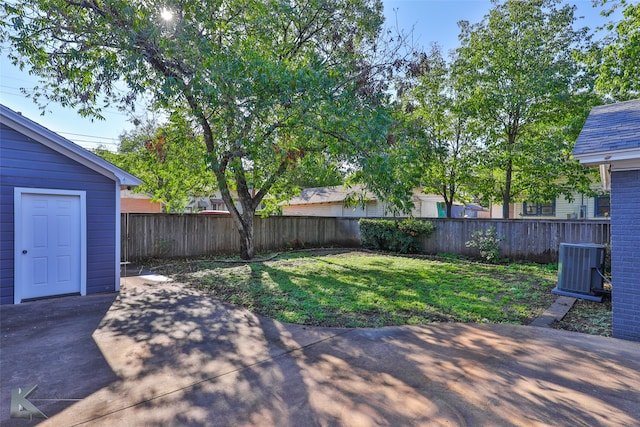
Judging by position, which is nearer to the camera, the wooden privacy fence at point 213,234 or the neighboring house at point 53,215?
the neighboring house at point 53,215

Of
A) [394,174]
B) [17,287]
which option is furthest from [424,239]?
[17,287]

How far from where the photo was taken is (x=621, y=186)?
14.8 ft

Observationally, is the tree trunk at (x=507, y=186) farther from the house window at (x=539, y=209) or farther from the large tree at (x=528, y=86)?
the house window at (x=539, y=209)

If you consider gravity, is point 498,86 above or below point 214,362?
above

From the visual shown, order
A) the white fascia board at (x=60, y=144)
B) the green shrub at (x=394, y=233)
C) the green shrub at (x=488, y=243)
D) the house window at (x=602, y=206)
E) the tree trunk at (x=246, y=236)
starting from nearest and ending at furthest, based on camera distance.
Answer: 1. the white fascia board at (x=60, y=144)
2. the green shrub at (x=488, y=243)
3. the tree trunk at (x=246, y=236)
4. the green shrub at (x=394, y=233)
5. the house window at (x=602, y=206)

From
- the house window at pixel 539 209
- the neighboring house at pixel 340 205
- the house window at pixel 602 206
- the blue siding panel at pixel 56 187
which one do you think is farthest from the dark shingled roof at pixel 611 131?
the neighboring house at pixel 340 205

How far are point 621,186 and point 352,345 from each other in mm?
4319

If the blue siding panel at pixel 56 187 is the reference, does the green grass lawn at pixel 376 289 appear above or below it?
below

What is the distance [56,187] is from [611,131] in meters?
9.76

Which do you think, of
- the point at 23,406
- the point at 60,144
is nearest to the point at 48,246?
the point at 60,144

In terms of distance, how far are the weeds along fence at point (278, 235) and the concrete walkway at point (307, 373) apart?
5550 mm

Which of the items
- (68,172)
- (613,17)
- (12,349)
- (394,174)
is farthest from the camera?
(613,17)

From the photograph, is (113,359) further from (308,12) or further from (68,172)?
(308,12)

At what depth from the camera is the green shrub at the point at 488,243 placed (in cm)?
1104
